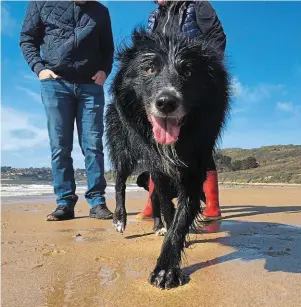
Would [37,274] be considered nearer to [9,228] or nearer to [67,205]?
[9,228]

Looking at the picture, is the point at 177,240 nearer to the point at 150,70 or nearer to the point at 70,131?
the point at 150,70

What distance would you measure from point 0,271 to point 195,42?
1963mm

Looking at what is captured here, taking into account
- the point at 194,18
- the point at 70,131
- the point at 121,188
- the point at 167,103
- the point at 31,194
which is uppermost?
the point at 194,18

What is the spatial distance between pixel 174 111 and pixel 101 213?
2376 mm

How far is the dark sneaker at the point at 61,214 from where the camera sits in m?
4.33

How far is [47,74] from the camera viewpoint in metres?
4.44

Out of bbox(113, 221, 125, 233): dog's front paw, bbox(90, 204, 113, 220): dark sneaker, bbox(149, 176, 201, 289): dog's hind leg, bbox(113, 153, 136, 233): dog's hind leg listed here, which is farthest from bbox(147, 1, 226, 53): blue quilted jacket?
bbox(90, 204, 113, 220): dark sneaker

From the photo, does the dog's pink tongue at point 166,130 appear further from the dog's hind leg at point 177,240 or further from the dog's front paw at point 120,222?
the dog's front paw at point 120,222

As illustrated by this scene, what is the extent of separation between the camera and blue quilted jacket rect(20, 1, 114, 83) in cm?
448

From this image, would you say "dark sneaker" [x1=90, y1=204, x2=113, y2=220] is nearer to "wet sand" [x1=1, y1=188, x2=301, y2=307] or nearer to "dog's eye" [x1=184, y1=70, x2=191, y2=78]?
"wet sand" [x1=1, y1=188, x2=301, y2=307]

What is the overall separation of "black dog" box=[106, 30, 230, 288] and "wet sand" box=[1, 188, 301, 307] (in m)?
0.28

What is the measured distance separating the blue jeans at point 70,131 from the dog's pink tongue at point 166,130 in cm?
216

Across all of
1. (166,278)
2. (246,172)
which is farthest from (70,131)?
(246,172)

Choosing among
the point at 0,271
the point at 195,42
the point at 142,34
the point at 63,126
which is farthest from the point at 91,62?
the point at 0,271
